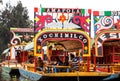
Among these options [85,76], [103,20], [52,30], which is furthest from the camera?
[103,20]

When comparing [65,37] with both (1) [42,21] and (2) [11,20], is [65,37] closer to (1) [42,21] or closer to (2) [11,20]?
(1) [42,21]

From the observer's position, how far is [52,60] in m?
23.5

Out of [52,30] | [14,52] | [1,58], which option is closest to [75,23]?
[52,30]

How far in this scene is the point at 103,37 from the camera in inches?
724

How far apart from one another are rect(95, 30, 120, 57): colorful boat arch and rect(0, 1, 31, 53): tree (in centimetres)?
Answer: 4103

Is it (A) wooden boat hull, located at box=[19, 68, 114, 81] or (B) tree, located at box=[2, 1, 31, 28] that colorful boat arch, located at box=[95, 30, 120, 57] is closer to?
(A) wooden boat hull, located at box=[19, 68, 114, 81]

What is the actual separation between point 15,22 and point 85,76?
43.3 metres

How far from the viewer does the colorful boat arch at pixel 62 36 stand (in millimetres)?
18391

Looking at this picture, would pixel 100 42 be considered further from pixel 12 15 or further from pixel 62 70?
pixel 12 15

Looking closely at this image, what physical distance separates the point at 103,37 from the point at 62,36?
199 cm

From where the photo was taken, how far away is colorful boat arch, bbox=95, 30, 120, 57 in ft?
60.2

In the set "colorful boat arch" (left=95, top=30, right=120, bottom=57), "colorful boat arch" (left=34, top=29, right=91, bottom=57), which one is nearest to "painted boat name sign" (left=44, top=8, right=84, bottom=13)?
"colorful boat arch" (left=34, top=29, right=91, bottom=57)

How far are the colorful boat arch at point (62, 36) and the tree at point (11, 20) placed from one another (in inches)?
1589

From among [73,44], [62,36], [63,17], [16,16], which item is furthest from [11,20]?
[62,36]
